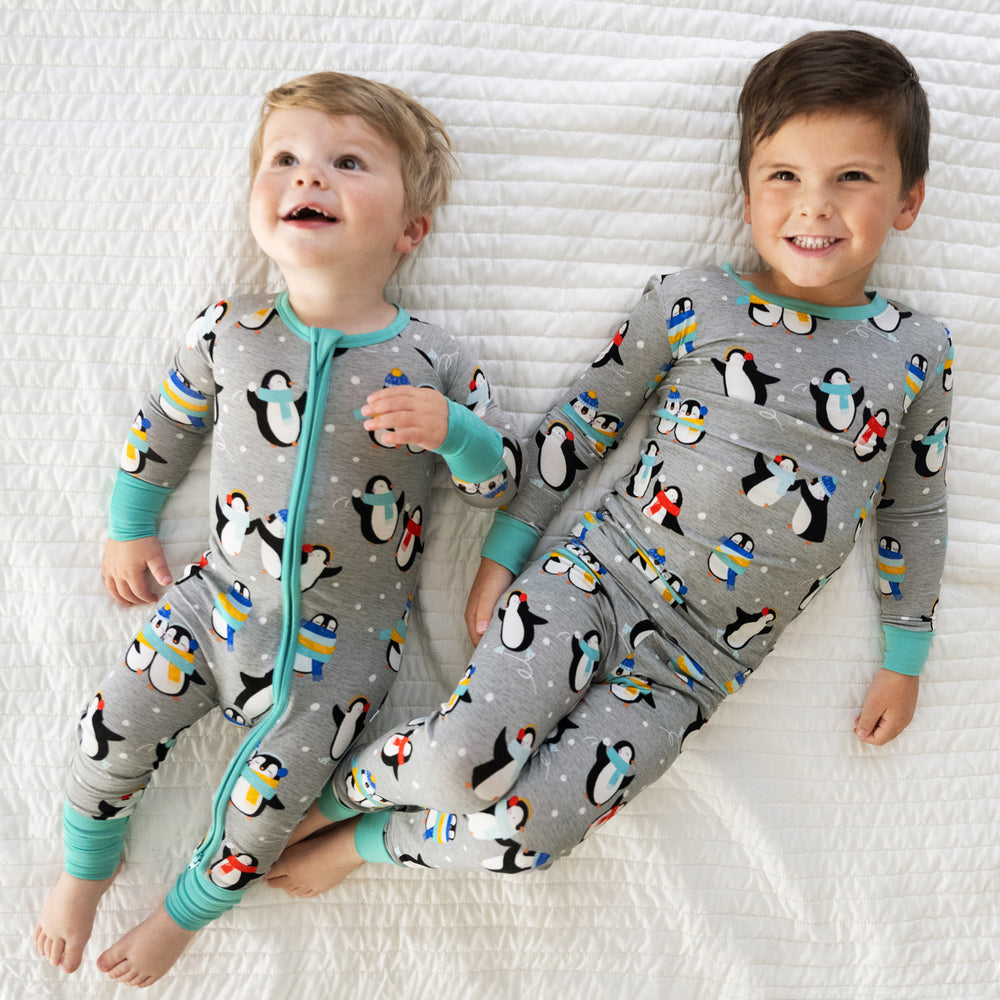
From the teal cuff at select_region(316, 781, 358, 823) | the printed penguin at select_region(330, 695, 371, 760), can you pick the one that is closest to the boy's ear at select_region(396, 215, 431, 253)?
the printed penguin at select_region(330, 695, 371, 760)

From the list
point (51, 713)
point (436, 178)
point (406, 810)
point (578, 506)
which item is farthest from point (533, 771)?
point (436, 178)

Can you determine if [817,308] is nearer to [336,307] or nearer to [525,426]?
[525,426]

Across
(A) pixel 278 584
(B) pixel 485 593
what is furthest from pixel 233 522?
(B) pixel 485 593

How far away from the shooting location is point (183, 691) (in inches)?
37.5

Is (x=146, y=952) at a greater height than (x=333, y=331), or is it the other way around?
(x=333, y=331)

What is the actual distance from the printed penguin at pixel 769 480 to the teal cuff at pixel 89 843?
788 mm

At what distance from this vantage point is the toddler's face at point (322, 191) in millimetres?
910

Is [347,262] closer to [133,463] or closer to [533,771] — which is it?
[133,463]

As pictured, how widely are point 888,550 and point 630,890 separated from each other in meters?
0.52

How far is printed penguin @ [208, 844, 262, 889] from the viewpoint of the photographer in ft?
3.07

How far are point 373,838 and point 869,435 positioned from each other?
72cm

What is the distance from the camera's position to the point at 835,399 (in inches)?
39.6

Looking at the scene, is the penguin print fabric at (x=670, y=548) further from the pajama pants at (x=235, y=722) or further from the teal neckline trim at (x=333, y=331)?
the teal neckline trim at (x=333, y=331)

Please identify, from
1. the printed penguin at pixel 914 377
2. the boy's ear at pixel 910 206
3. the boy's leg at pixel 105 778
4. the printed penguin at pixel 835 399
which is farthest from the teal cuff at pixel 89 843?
the boy's ear at pixel 910 206
